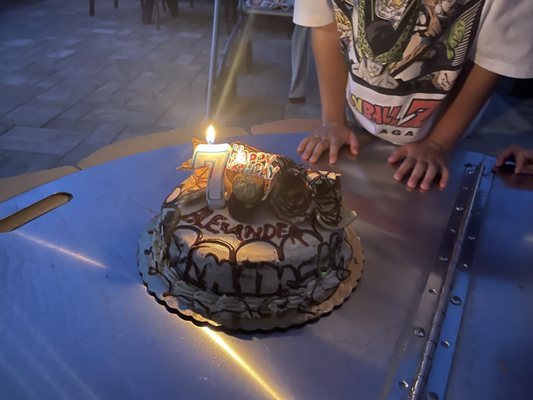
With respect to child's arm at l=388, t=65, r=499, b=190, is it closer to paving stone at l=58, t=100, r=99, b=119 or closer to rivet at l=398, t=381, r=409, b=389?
rivet at l=398, t=381, r=409, b=389

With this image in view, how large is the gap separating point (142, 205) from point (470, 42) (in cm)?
73

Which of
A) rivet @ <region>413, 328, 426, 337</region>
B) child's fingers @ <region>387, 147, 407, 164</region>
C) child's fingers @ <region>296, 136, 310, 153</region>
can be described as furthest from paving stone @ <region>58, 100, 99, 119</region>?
rivet @ <region>413, 328, 426, 337</region>

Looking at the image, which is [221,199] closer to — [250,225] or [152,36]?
[250,225]

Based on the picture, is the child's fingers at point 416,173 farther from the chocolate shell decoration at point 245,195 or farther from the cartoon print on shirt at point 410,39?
the chocolate shell decoration at point 245,195

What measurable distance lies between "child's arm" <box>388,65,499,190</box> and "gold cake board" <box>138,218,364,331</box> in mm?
311

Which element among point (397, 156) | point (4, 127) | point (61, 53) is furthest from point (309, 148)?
point (61, 53)

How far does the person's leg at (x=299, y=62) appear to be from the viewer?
2.97 meters

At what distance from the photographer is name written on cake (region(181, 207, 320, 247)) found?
65 centimetres

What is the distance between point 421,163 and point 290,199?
1.38 feet

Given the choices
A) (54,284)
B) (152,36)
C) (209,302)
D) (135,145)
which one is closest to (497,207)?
(209,302)

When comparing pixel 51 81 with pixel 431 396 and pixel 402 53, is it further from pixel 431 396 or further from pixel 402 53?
pixel 431 396

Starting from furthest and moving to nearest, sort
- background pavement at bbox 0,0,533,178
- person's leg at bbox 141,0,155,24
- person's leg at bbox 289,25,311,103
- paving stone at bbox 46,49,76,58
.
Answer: person's leg at bbox 141,0,155,24
paving stone at bbox 46,49,76,58
person's leg at bbox 289,25,311,103
background pavement at bbox 0,0,533,178

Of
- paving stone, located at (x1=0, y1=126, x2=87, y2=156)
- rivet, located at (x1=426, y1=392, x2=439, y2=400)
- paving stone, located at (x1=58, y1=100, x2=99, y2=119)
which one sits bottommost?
paving stone, located at (x1=0, y1=126, x2=87, y2=156)

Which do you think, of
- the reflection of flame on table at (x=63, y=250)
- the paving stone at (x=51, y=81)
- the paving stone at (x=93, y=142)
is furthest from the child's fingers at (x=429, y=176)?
the paving stone at (x=51, y=81)
